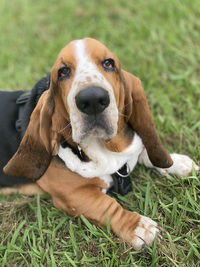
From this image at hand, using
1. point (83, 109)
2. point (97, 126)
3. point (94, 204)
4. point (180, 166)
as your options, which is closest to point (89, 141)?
point (97, 126)

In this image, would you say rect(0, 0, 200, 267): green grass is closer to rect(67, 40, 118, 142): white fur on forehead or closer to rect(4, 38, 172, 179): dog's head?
rect(4, 38, 172, 179): dog's head

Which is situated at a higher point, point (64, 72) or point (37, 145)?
point (64, 72)

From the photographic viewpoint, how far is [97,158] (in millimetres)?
2549

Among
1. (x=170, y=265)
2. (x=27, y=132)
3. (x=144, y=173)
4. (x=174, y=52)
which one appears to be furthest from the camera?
(x=174, y=52)

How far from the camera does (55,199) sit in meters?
2.85

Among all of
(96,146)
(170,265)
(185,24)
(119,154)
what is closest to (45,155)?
(96,146)

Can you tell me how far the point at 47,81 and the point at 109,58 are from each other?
0.65 metres

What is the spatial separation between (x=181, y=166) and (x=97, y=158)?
0.86 metres

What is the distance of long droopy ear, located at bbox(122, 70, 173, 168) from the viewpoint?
2508mm

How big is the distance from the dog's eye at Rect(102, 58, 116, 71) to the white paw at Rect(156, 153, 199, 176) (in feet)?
3.72

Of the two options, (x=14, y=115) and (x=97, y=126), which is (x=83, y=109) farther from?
(x=14, y=115)

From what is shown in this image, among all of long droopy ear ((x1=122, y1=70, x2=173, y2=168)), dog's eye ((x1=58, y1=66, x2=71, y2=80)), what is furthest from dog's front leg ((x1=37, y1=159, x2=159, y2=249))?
dog's eye ((x1=58, y1=66, x2=71, y2=80))

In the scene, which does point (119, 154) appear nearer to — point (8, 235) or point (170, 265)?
point (170, 265)

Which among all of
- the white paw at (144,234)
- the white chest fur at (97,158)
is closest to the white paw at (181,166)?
the white chest fur at (97,158)
